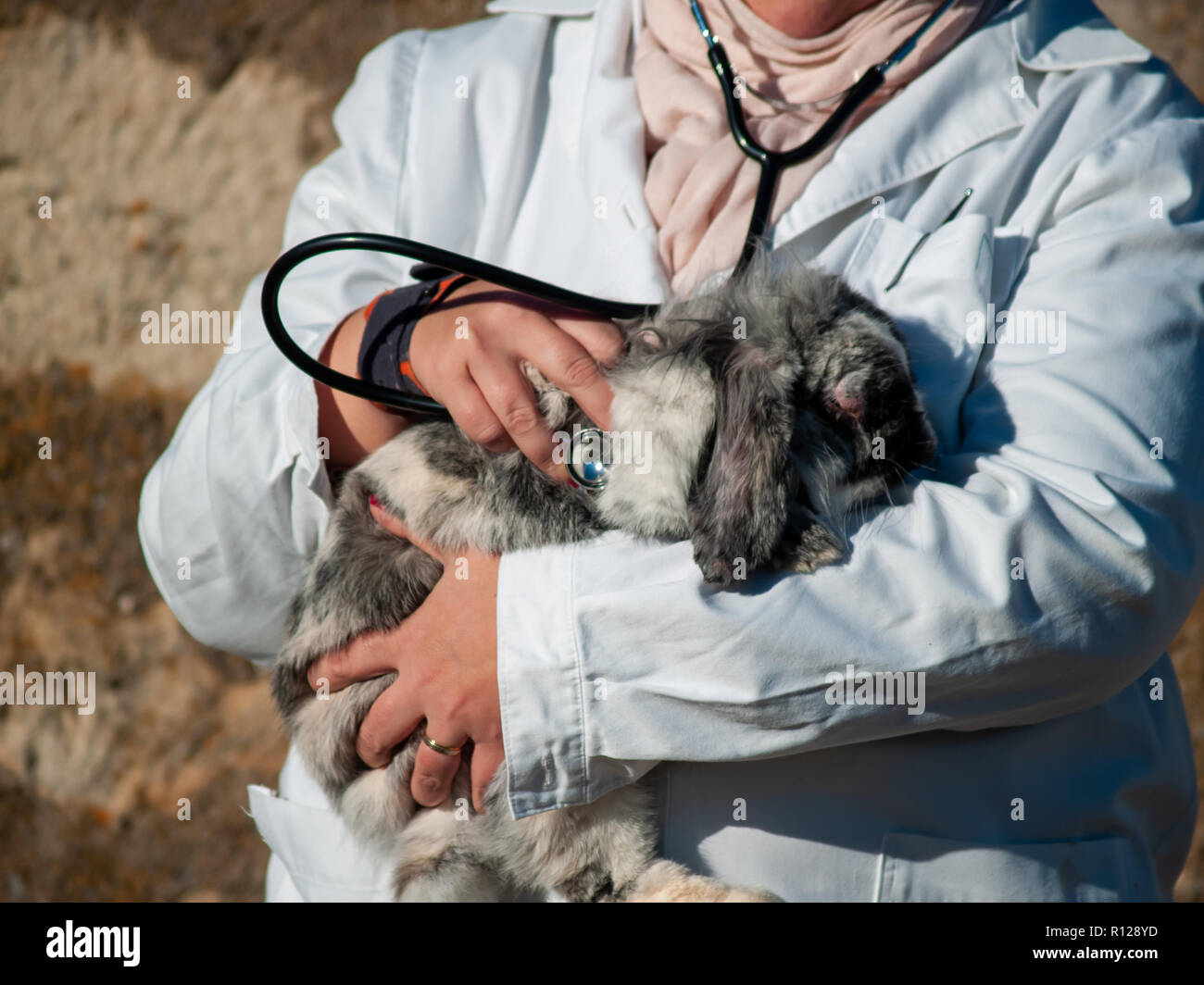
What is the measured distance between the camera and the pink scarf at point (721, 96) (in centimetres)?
191

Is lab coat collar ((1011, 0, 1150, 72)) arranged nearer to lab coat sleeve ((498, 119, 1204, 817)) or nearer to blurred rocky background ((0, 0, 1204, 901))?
lab coat sleeve ((498, 119, 1204, 817))

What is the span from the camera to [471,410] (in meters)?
1.65

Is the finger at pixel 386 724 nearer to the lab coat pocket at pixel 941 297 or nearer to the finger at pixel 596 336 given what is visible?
the finger at pixel 596 336

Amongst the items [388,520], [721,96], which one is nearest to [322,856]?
[388,520]

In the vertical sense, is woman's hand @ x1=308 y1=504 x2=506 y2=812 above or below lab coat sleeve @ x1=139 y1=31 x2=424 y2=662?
below

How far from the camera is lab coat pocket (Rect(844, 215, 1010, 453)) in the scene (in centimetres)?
168

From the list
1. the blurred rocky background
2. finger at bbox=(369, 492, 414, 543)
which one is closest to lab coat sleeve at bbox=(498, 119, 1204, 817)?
finger at bbox=(369, 492, 414, 543)

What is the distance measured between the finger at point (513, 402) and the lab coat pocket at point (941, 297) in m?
0.72

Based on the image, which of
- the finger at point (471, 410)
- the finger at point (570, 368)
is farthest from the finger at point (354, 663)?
the finger at point (570, 368)

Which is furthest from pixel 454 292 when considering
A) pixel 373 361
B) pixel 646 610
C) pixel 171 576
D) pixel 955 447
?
pixel 955 447

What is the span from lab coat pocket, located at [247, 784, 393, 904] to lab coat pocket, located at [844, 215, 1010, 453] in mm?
1407

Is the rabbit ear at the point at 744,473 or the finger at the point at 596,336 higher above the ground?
the finger at the point at 596,336

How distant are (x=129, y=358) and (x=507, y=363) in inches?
131

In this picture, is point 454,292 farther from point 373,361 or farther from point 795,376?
point 795,376
